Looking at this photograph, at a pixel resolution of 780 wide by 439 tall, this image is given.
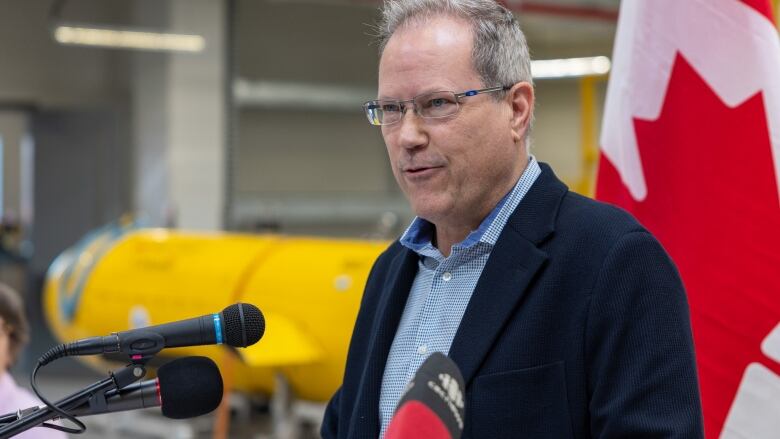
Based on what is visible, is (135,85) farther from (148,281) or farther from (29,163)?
(148,281)

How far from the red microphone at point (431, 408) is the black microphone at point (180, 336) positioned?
41 centimetres

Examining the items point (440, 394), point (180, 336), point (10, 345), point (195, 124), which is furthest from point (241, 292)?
point (440, 394)

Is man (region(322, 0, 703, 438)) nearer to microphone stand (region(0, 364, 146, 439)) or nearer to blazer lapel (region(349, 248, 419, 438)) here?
blazer lapel (region(349, 248, 419, 438))

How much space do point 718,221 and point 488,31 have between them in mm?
721

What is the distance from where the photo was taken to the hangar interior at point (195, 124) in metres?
10.0

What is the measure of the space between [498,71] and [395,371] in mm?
462

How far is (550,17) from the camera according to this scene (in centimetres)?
991

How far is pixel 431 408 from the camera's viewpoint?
2.98 feet

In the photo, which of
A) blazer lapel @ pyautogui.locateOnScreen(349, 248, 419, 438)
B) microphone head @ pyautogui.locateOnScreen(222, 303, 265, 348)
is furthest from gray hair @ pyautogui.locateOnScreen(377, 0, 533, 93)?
microphone head @ pyautogui.locateOnScreen(222, 303, 265, 348)

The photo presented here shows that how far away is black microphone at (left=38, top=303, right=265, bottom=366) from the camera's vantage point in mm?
1286

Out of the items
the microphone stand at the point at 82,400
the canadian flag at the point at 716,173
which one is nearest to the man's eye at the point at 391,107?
the microphone stand at the point at 82,400

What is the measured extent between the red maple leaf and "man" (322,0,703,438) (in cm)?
56

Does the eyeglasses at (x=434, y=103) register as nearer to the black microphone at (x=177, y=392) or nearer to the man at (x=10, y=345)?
the black microphone at (x=177, y=392)

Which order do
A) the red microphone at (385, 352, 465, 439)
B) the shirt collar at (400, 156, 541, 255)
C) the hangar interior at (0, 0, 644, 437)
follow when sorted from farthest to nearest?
the hangar interior at (0, 0, 644, 437)
the shirt collar at (400, 156, 541, 255)
the red microphone at (385, 352, 465, 439)
